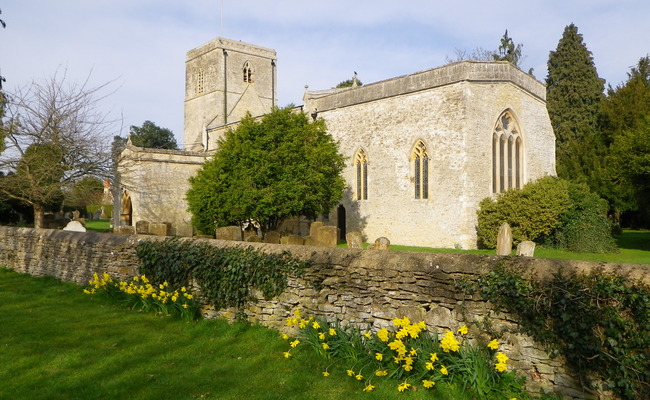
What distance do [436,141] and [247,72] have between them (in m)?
25.0

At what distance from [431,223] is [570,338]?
16.3 meters

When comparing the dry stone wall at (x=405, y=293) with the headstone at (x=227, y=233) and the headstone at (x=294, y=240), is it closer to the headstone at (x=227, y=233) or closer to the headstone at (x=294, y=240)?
the headstone at (x=227, y=233)

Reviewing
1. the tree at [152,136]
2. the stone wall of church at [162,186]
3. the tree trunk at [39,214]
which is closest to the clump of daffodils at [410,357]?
the tree trunk at [39,214]

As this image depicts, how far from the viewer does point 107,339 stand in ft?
22.6

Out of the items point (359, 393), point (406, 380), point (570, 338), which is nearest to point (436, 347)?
point (406, 380)

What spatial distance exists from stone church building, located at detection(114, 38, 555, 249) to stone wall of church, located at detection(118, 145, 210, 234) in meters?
0.08

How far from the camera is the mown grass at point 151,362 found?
5039mm

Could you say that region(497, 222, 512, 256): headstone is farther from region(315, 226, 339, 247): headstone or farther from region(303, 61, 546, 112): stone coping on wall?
region(303, 61, 546, 112): stone coping on wall

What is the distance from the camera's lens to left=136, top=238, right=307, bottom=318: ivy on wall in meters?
6.98

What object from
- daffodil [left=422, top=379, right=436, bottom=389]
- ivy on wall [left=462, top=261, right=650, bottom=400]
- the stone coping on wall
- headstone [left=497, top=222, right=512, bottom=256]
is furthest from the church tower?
ivy on wall [left=462, top=261, right=650, bottom=400]

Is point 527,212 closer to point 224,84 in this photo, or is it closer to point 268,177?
point 268,177

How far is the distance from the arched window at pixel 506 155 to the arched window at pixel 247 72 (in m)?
25.4

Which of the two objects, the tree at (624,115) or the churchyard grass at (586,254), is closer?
the churchyard grass at (586,254)

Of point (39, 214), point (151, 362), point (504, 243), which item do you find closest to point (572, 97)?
point (504, 243)
